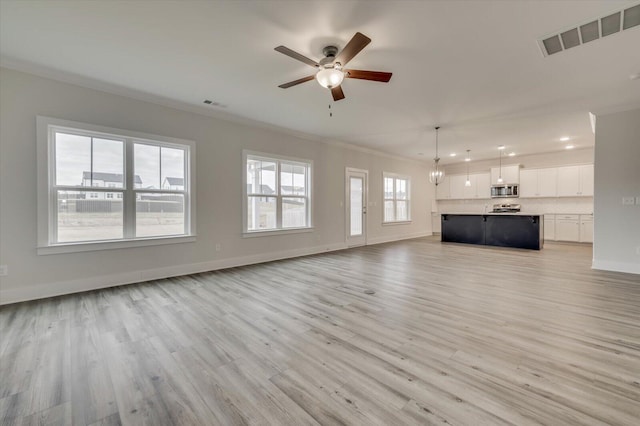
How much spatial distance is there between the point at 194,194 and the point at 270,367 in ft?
11.7

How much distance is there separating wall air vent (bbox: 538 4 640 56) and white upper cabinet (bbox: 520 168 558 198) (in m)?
7.15

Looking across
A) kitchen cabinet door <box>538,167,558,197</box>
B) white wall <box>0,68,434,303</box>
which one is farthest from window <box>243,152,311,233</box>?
kitchen cabinet door <box>538,167,558,197</box>

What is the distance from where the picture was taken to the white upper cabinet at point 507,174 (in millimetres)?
8898

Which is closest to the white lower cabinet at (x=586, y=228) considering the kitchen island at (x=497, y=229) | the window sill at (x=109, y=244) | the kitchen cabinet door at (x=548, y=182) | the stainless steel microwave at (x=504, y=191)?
the kitchen cabinet door at (x=548, y=182)

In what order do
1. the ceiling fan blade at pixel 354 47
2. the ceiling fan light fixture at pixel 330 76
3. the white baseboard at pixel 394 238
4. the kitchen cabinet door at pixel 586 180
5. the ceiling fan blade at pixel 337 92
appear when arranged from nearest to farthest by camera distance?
the ceiling fan blade at pixel 354 47 < the ceiling fan light fixture at pixel 330 76 < the ceiling fan blade at pixel 337 92 < the kitchen cabinet door at pixel 586 180 < the white baseboard at pixel 394 238

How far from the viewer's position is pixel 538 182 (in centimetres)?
859

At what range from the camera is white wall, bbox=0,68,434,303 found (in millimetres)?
3246

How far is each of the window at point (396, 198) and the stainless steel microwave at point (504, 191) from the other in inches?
114

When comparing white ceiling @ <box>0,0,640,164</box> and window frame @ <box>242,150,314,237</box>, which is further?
window frame @ <box>242,150,314,237</box>

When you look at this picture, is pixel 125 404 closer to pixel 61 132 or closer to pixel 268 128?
pixel 61 132

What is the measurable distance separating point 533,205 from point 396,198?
14.7 ft

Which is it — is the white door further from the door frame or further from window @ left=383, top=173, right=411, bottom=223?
window @ left=383, top=173, right=411, bottom=223

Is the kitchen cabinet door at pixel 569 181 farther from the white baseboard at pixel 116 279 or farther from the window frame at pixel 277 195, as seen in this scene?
the white baseboard at pixel 116 279

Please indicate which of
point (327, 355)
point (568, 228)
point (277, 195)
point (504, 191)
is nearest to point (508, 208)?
point (504, 191)
